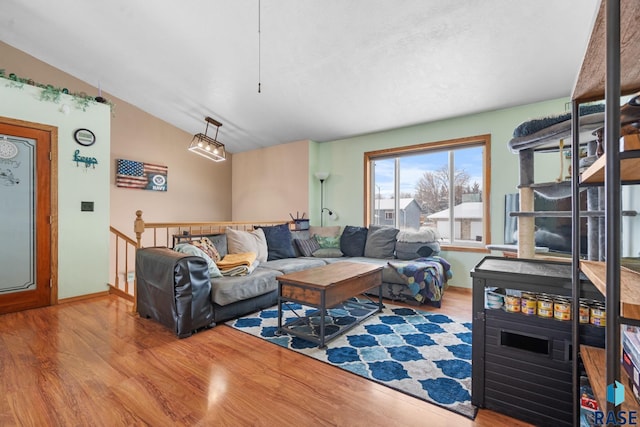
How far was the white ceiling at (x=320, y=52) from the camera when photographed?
8.01ft

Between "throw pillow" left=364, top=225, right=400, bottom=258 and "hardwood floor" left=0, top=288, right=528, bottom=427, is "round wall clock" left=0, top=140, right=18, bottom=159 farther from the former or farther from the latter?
"throw pillow" left=364, top=225, right=400, bottom=258

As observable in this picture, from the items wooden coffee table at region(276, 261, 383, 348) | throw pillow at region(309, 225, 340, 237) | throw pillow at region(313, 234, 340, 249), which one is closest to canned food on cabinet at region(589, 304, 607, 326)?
wooden coffee table at region(276, 261, 383, 348)

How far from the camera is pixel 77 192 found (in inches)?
142

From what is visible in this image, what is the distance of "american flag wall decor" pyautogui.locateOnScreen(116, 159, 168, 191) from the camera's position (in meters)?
4.77

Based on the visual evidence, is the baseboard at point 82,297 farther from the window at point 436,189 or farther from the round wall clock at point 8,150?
the window at point 436,189

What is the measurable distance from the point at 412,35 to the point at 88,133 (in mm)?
3873

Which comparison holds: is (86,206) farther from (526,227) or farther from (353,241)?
(526,227)

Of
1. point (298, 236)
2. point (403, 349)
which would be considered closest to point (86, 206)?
point (298, 236)

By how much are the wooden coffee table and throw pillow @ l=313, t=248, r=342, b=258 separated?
1.26 metres

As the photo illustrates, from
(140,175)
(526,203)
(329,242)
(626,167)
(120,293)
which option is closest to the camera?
(626,167)

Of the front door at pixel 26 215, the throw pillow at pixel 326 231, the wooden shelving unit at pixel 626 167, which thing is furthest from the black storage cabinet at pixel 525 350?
the front door at pixel 26 215

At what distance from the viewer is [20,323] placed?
9.27 feet

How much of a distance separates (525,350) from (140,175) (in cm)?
552

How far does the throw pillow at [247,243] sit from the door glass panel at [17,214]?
2095 millimetres
